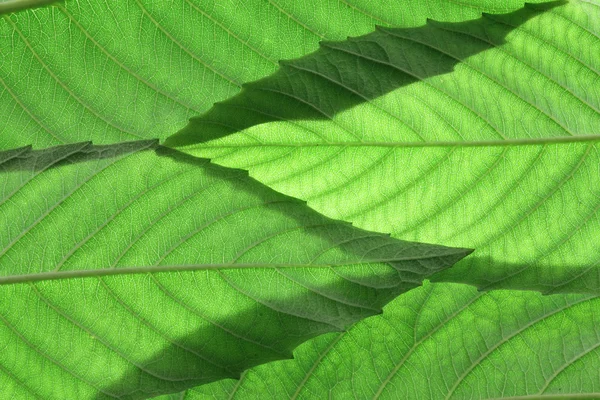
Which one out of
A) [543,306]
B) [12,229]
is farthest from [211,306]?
[543,306]

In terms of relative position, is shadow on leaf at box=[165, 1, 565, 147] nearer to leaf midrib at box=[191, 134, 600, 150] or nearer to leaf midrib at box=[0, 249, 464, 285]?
leaf midrib at box=[191, 134, 600, 150]

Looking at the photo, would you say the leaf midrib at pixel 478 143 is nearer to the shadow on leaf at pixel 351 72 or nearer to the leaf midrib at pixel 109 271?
the shadow on leaf at pixel 351 72

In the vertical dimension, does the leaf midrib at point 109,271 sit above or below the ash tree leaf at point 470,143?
below

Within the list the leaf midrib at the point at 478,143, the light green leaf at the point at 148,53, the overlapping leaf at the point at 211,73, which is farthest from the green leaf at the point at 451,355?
the light green leaf at the point at 148,53

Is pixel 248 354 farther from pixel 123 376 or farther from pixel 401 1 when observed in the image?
pixel 401 1

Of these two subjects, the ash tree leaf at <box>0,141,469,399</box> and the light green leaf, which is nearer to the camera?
the ash tree leaf at <box>0,141,469,399</box>

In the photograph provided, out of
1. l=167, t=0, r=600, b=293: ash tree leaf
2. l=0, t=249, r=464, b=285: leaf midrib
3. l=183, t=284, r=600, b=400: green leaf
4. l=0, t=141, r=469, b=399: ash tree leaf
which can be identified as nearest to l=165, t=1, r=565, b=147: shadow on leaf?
l=167, t=0, r=600, b=293: ash tree leaf
